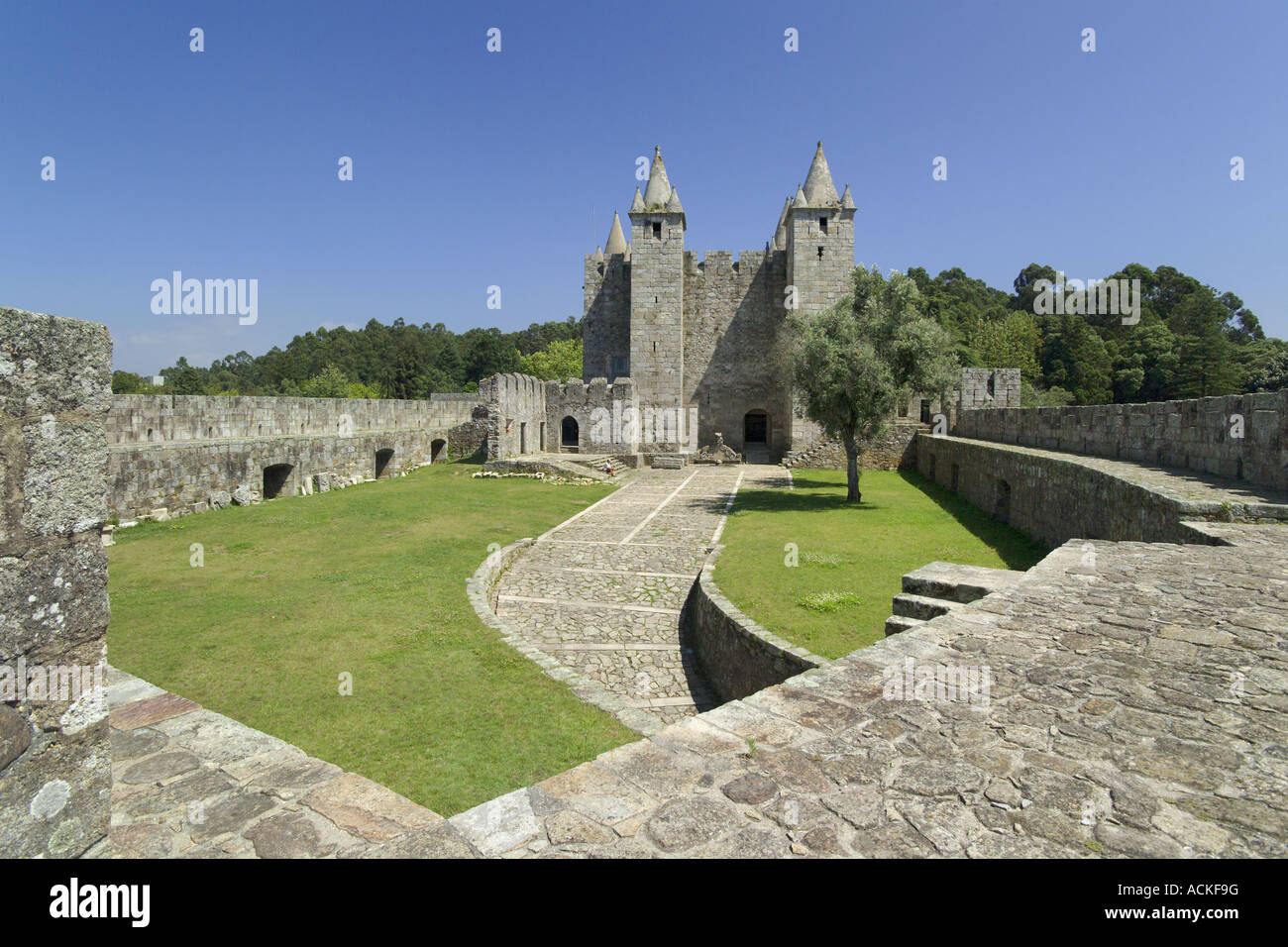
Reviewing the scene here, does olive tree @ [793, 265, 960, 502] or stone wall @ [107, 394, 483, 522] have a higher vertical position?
olive tree @ [793, 265, 960, 502]

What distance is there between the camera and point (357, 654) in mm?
Result: 6848

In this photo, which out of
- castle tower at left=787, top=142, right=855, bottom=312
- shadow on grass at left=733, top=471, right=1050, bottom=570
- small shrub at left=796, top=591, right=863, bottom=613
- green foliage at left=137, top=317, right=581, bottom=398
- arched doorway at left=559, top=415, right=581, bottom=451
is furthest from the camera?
green foliage at left=137, top=317, right=581, bottom=398

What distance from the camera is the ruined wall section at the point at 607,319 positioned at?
33.8 meters

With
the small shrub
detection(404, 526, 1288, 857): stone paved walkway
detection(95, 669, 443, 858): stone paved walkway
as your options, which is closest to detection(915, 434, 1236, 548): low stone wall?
the small shrub

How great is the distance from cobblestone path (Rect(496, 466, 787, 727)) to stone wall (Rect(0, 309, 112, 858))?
4398mm

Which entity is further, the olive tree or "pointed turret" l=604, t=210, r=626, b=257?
"pointed turret" l=604, t=210, r=626, b=257

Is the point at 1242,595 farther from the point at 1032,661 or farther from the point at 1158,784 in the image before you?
the point at 1158,784

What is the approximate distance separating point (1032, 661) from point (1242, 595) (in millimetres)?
2059

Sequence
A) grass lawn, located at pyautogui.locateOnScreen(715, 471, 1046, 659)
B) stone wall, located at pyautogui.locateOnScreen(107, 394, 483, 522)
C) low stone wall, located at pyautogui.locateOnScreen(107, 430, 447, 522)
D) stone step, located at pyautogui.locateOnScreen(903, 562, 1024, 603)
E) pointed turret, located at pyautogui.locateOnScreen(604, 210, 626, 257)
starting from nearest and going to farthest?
stone step, located at pyautogui.locateOnScreen(903, 562, 1024, 603) → grass lawn, located at pyautogui.locateOnScreen(715, 471, 1046, 659) → low stone wall, located at pyautogui.locateOnScreen(107, 430, 447, 522) → stone wall, located at pyautogui.locateOnScreen(107, 394, 483, 522) → pointed turret, located at pyautogui.locateOnScreen(604, 210, 626, 257)

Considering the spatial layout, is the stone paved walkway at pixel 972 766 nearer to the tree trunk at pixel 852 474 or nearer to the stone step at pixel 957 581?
the stone step at pixel 957 581

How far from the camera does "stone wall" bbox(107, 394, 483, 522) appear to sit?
1324 centimetres

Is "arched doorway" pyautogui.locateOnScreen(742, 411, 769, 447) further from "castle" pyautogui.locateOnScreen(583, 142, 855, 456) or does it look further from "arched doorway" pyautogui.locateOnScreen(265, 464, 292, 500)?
"arched doorway" pyautogui.locateOnScreen(265, 464, 292, 500)

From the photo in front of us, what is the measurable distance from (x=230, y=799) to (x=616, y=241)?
1490 inches

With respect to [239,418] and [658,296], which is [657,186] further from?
[239,418]
